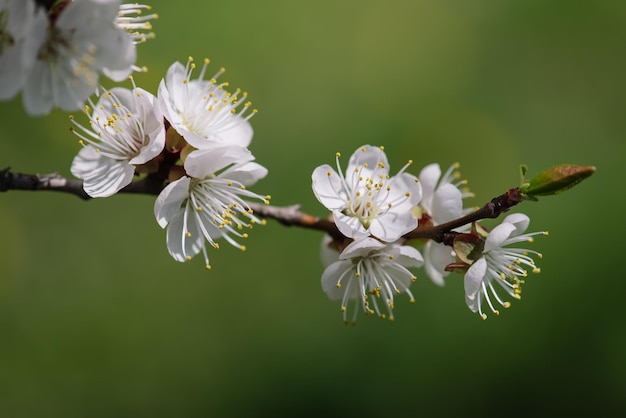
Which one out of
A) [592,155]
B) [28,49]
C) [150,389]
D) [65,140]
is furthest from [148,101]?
[592,155]

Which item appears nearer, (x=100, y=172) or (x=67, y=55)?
(x=67, y=55)

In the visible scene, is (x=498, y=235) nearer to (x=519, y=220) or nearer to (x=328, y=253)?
(x=519, y=220)

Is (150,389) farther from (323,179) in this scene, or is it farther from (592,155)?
(592,155)

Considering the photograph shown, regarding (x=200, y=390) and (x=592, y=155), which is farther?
(x=592, y=155)

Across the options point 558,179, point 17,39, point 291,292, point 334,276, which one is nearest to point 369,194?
point 334,276

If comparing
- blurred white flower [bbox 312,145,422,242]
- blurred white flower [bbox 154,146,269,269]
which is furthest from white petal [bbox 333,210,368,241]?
blurred white flower [bbox 154,146,269,269]
